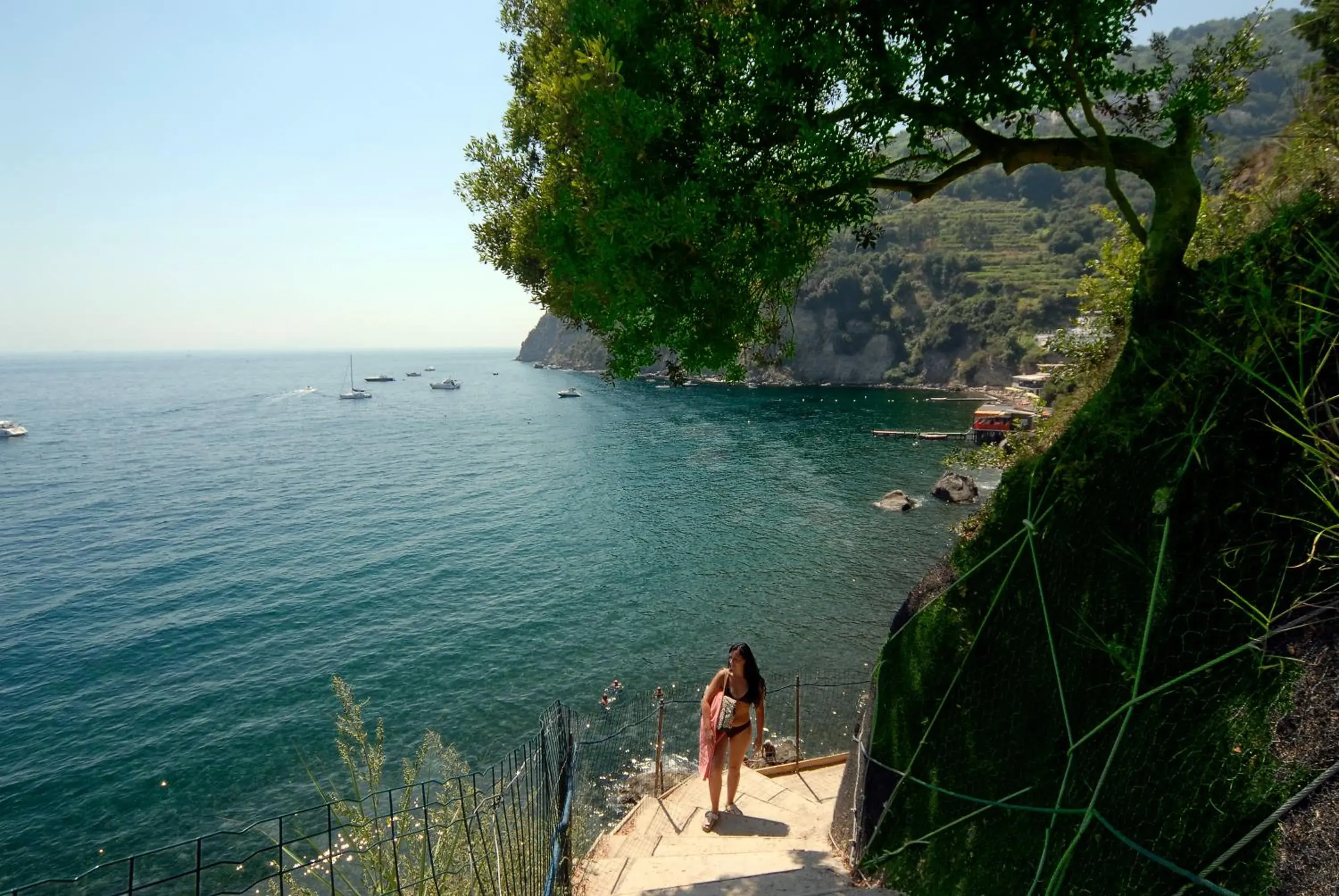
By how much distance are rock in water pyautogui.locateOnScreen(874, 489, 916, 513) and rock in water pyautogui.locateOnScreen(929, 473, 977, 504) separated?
255cm

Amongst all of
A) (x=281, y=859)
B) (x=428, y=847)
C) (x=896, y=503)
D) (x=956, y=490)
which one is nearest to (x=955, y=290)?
(x=956, y=490)

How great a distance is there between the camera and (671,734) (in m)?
20.1

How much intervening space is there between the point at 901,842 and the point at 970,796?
969 mm

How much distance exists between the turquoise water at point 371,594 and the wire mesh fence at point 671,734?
3.82ft

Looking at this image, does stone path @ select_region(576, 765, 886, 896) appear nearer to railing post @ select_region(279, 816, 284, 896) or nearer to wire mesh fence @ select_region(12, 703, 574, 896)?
wire mesh fence @ select_region(12, 703, 574, 896)

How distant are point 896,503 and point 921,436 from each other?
22872 mm

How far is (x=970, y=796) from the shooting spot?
4.72 metres

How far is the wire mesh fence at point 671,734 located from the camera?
667 inches

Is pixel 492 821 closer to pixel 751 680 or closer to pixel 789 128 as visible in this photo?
pixel 751 680

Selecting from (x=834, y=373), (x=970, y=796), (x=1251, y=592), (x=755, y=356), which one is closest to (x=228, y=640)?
(x=755, y=356)

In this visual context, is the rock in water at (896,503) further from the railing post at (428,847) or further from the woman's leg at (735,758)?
the railing post at (428,847)

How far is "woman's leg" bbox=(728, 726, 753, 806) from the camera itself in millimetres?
7273

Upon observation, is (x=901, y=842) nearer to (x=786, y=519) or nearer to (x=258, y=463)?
(x=786, y=519)

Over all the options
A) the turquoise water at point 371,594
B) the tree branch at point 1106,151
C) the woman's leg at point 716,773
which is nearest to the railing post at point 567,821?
the woman's leg at point 716,773
